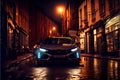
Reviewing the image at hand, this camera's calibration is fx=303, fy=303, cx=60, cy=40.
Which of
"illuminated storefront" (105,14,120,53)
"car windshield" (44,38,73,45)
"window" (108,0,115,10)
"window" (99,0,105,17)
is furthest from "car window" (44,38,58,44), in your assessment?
"window" (99,0,105,17)

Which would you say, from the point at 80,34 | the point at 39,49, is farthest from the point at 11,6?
the point at 80,34

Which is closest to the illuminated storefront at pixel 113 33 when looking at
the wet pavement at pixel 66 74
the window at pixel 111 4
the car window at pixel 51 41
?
the window at pixel 111 4

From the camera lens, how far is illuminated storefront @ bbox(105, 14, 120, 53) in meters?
27.4

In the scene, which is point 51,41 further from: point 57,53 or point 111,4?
point 111,4

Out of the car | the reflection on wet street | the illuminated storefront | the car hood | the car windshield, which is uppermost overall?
the illuminated storefront

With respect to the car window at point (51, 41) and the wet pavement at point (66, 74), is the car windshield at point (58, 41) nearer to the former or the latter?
the car window at point (51, 41)

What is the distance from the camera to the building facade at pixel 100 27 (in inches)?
1110

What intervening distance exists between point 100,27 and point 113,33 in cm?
586

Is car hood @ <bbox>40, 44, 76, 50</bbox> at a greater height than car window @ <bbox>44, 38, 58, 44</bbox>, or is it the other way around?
car window @ <bbox>44, 38, 58, 44</bbox>

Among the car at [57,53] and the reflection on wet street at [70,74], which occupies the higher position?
the car at [57,53]

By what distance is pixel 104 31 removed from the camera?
108 ft

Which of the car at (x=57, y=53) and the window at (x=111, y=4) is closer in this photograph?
the car at (x=57, y=53)

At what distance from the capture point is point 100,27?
3488cm

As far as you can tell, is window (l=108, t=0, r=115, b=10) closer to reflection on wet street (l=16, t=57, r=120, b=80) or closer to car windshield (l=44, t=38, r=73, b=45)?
car windshield (l=44, t=38, r=73, b=45)
